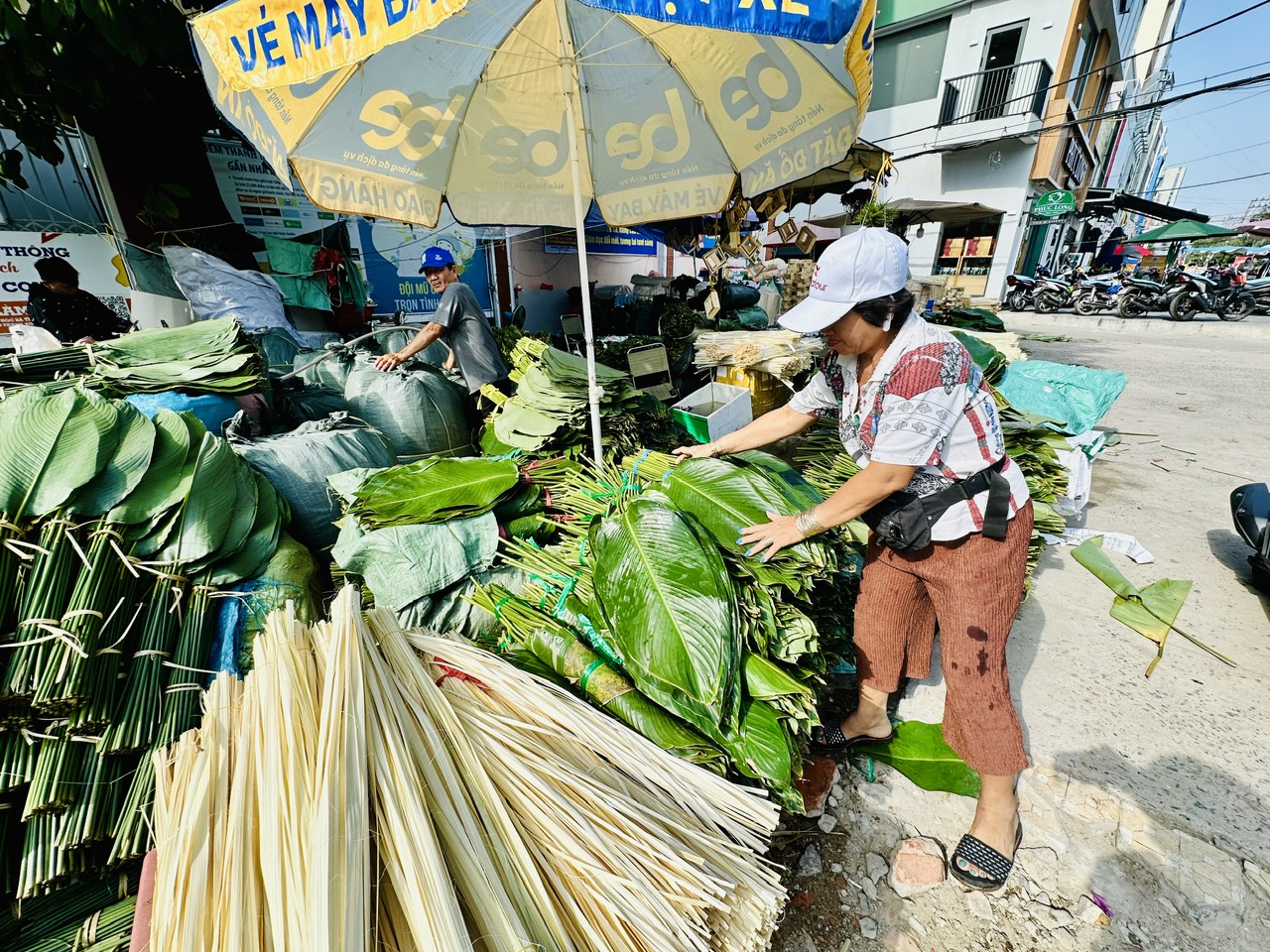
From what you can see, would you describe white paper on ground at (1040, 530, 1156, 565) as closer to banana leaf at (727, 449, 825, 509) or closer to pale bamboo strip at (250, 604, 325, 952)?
banana leaf at (727, 449, 825, 509)

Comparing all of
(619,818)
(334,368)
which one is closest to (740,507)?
(619,818)

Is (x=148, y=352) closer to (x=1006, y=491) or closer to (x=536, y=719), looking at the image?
(x=536, y=719)

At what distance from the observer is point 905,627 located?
6.22ft

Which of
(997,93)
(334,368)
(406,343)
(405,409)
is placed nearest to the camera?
(405,409)

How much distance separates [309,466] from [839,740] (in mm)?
2512

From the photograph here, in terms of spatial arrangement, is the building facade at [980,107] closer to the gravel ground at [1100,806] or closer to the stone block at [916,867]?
the gravel ground at [1100,806]

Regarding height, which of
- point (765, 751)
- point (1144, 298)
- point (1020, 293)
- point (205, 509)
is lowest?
point (765, 751)

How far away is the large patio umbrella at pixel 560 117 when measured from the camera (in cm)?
223

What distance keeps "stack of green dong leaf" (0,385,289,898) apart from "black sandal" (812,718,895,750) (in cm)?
210

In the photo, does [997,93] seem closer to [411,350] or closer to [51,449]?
[411,350]

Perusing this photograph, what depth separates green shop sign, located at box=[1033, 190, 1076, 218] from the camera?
13.6 meters

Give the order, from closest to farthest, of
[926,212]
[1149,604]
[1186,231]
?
[1149,604] → [926,212] → [1186,231]

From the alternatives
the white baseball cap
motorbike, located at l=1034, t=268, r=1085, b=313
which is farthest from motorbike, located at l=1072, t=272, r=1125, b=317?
the white baseball cap

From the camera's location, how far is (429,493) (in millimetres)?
1935
